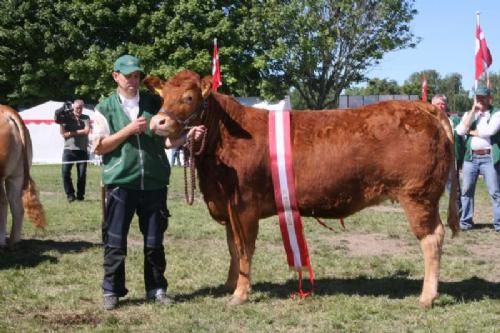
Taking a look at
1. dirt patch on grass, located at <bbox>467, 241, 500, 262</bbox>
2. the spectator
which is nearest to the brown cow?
dirt patch on grass, located at <bbox>467, 241, 500, 262</bbox>

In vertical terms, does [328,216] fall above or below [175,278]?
above

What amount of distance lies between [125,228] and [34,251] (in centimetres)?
296

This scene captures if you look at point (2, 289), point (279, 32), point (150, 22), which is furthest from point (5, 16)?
point (2, 289)

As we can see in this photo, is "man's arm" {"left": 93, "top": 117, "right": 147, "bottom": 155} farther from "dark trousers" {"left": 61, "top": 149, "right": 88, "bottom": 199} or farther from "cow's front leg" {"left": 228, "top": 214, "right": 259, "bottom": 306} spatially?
"dark trousers" {"left": 61, "top": 149, "right": 88, "bottom": 199}

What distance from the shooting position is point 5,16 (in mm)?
32938

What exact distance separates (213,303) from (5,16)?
103 feet

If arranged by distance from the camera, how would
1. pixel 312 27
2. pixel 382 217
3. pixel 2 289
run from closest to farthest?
pixel 2 289 < pixel 382 217 < pixel 312 27

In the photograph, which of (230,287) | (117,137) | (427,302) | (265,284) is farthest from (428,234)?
(117,137)

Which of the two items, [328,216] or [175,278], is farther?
[175,278]

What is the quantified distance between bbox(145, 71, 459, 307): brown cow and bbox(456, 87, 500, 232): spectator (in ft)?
12.9

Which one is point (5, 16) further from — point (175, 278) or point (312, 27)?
point (175, 278)

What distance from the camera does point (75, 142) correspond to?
1362cm

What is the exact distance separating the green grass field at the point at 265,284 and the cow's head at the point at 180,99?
1.54 m

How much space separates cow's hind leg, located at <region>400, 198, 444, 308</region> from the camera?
5395 mm
